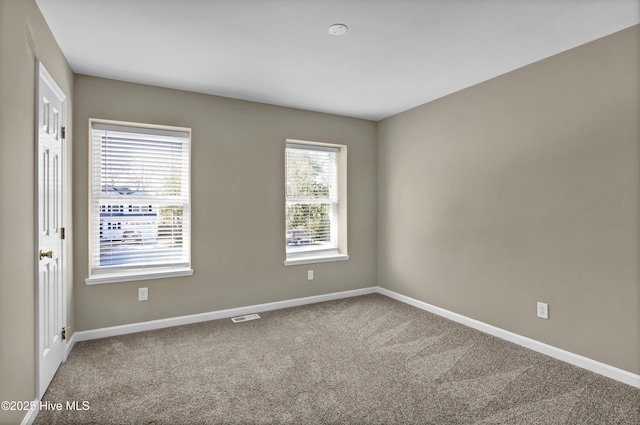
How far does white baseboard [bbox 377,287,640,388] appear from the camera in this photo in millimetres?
2426

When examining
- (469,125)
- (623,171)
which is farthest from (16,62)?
(623,171)

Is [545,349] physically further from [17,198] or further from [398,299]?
[17,198]

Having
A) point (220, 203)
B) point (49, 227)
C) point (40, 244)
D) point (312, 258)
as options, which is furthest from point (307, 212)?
point (40, 244)

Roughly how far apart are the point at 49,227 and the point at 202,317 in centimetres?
178

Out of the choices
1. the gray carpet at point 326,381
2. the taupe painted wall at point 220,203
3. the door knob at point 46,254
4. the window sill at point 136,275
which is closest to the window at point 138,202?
the window sill at point 136,275

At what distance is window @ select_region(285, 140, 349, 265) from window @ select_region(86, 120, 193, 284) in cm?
125

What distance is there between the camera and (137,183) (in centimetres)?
346

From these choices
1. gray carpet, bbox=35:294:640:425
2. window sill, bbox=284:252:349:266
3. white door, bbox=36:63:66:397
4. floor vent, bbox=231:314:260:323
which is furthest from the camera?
window sill, bbox=284:252:349:266

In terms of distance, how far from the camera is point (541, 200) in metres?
2.92

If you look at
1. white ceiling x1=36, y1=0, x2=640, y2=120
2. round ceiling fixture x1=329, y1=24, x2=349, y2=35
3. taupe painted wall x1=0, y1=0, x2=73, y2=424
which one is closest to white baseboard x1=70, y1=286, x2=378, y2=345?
taupe painted wall x1=0, y1=0, x2=73, y2=424

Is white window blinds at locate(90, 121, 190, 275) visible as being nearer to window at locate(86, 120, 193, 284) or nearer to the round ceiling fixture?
window at locate(86, 120, 193, 284)

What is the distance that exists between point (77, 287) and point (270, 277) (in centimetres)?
191

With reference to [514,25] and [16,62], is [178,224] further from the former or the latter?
[514,25]

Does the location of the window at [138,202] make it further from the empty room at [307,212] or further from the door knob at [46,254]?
the door knob at [46,254]
